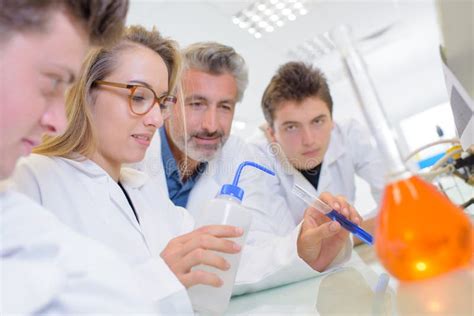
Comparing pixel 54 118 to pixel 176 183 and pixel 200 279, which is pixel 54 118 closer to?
pixel 200 279

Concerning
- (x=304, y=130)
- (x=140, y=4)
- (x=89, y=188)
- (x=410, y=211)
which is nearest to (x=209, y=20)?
(x=140, y=4)

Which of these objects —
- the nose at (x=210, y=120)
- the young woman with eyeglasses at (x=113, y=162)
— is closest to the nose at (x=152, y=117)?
the young woman with eyeglasses at (x=113, y=162)

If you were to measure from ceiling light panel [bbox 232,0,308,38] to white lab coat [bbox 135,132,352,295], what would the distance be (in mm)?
1870

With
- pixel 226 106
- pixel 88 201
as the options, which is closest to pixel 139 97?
pixel 88 201

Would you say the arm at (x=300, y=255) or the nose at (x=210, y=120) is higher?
the nose at (x=210, y=120)

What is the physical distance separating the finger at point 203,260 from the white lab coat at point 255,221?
13.8 inches

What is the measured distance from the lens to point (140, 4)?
2859mm

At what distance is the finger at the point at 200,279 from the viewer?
2.21 feet

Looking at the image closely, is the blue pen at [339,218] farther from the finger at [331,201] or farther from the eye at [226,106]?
the eye at [226,106]

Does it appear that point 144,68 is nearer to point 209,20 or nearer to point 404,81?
point 209,20

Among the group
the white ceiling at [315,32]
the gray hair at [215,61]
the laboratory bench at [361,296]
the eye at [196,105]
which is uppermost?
the white ceiling at [315,32]

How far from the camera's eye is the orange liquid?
35 cm

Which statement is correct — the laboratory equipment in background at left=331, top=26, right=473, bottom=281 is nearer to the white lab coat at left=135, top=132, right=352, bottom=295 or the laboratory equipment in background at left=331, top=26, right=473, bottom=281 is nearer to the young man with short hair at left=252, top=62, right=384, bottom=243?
the white lab coat at left=135, top=132, right=352, bottom=295

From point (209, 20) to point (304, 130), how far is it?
1.80 m
